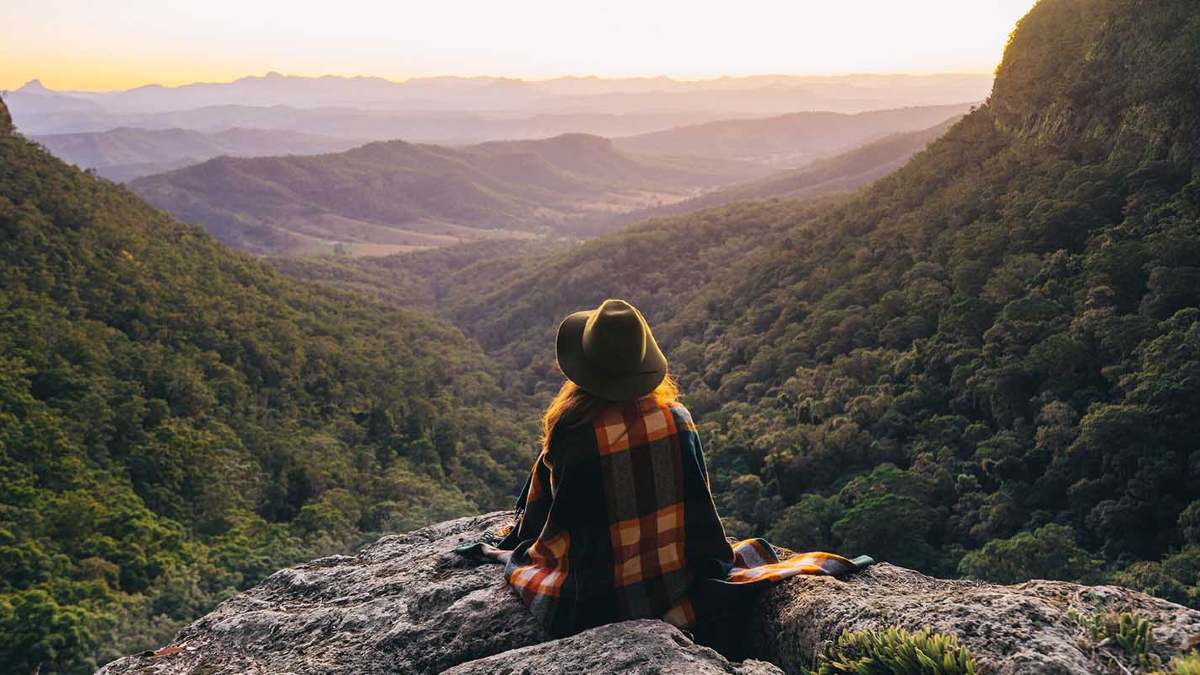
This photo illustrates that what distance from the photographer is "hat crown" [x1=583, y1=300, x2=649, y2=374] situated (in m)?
4.36

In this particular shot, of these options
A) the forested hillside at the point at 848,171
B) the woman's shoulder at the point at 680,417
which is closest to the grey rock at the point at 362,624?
the woman's shoulder at the point at 680,417

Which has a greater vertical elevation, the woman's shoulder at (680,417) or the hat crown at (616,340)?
the hat crown at (616,340)

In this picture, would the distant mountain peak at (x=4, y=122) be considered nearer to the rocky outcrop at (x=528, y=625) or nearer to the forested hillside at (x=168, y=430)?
the forested hillside at (x=168, y=430)

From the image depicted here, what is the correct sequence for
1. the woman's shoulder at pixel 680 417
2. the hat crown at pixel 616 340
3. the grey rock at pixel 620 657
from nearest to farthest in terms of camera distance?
the grey rock at pixel 620 657, the hat crown at pixel 616 340, the woman's shoulder at pixel 680 417

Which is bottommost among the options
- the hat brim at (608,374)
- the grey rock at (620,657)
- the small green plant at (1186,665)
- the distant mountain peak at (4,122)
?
the grey rock at (620,657)

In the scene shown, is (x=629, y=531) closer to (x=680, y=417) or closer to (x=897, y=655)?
(x=680, y=417)

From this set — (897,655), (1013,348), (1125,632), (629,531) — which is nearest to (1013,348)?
(1013,348)

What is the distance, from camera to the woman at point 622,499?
14.7ft

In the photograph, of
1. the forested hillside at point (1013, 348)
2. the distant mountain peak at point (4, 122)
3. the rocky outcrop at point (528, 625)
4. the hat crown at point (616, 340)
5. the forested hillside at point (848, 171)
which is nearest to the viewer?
the rocky outcrop at point (528, 625)

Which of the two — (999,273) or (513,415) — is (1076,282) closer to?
(999,273)

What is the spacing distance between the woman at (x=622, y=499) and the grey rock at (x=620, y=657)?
1.15ft

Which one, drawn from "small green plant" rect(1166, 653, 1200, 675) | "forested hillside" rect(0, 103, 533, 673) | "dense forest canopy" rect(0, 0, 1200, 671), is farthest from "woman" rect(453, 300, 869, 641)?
"forested hillside" rect(0, 103, 533, 673)

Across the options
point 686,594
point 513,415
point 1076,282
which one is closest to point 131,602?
point 686,594

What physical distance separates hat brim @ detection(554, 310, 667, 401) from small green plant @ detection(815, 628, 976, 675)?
5.20ft
